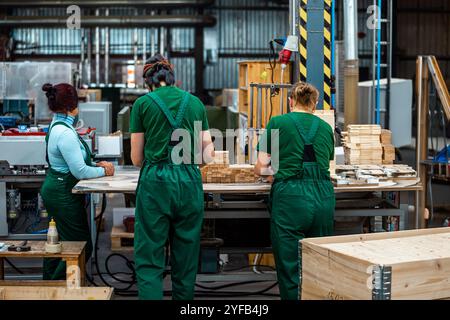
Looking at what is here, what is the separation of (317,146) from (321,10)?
1872 mm

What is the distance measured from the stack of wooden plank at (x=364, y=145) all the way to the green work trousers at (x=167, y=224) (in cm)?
195

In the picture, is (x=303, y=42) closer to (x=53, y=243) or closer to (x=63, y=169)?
(x=63, y=169)

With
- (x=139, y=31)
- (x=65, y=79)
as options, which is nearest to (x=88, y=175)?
(x=65, y=79)

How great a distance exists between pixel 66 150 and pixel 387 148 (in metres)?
2.56

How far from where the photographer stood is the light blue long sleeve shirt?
5.12m

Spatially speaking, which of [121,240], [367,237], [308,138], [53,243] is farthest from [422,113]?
[53,243]

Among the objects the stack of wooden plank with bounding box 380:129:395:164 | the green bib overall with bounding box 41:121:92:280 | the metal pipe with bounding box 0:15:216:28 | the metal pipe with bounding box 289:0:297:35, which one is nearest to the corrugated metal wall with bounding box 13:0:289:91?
the metal pipe with bounding box 0:15:216:28

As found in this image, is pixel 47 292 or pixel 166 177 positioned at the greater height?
pixel 166 177

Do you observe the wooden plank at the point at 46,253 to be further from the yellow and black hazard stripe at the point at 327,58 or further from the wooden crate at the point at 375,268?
the yellow and black hazard stripe at the point at 327,58

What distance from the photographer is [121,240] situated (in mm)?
7363

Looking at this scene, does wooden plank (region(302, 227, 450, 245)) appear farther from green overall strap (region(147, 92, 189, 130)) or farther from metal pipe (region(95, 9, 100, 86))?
metal pipe (region(95, 9, 100, 86))

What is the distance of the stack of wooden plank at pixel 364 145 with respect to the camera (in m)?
6.02

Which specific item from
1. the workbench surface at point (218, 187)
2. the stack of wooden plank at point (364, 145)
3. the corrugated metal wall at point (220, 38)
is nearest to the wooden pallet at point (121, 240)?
the workbench surface at point (218, 187)
